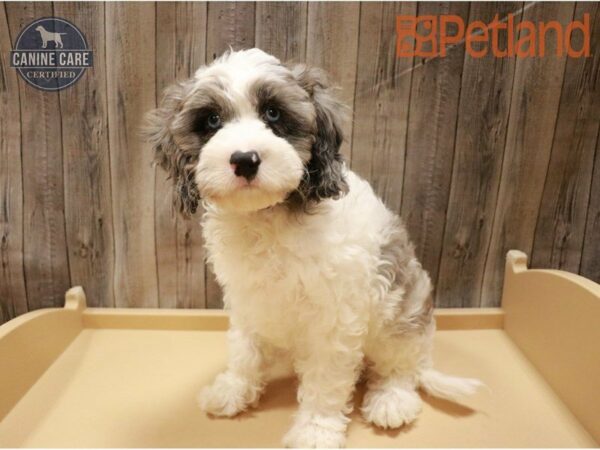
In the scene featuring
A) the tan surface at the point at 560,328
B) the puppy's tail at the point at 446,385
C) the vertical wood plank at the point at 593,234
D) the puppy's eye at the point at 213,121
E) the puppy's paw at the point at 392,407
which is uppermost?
the puppy's eye at the point at 213,121

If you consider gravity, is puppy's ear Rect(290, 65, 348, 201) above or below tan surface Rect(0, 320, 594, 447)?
above

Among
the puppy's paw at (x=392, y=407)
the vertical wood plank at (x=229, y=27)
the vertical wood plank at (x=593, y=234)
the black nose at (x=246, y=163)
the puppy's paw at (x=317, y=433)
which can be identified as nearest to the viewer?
the black nose at (x=246, y=163)

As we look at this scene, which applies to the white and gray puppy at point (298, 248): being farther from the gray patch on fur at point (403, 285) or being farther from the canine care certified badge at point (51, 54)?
the canine care certified badge at point (51, 54)

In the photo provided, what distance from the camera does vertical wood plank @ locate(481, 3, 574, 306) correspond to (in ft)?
6.13

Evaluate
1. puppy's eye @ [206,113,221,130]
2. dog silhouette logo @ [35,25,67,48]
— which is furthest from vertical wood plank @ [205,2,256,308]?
puppy's eye @ [206,113,221,130]

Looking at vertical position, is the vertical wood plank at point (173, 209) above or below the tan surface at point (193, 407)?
above

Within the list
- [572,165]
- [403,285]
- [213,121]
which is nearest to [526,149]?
[572,165]

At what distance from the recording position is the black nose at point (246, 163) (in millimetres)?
1146

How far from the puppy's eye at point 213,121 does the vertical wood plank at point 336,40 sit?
0.64 metres

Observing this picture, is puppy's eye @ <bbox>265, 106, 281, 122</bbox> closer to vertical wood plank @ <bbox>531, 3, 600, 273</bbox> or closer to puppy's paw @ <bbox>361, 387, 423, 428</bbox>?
puppy's paw @ <bbox>361, 387, 423, 428</bbox>

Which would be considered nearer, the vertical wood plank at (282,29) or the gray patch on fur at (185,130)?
the gray patch on fur at (185,130)

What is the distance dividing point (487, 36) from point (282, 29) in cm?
71

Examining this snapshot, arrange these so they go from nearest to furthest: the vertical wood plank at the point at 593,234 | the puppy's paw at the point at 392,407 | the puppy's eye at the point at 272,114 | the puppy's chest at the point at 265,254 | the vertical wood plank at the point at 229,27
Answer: the puppy's eye at the point at 272,114, the puppy's chest at the point at 265,254, the puppy's paw at the point at 392,407, the vertical wood plank at the point at 229,27, the vertical wood plank at the point at 593,234

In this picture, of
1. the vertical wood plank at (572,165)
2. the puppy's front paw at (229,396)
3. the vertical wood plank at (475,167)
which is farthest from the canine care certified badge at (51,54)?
the vertical wood plank at (572,165)
